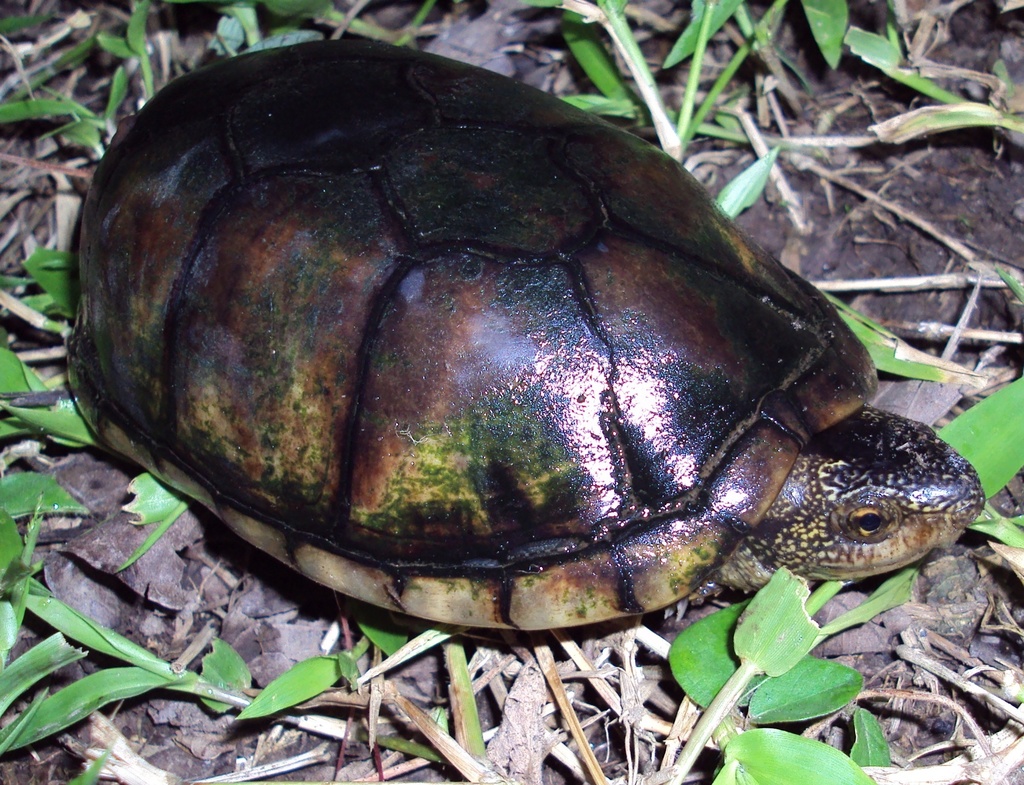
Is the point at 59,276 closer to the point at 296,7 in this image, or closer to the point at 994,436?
the point at 296,7

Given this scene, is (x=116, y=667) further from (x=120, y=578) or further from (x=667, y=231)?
(x=667, y=231)

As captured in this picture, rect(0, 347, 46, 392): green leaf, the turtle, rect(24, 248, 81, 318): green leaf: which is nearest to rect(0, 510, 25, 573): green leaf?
the turtle

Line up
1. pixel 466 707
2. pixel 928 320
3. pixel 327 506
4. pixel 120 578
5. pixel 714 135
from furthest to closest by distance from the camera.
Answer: pixel 714 135 < pixel 928 320 < pixel 120 578 < pixel 466 707 < pixel 327 506

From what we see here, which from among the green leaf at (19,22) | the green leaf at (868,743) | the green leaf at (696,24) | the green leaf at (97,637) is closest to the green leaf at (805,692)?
the green leaf at (868,743)

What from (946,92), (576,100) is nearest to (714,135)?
(576,100)

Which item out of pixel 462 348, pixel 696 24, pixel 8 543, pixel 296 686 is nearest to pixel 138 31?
pixel 8 543

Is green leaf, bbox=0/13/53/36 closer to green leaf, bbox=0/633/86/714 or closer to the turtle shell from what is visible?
the turtle shell
